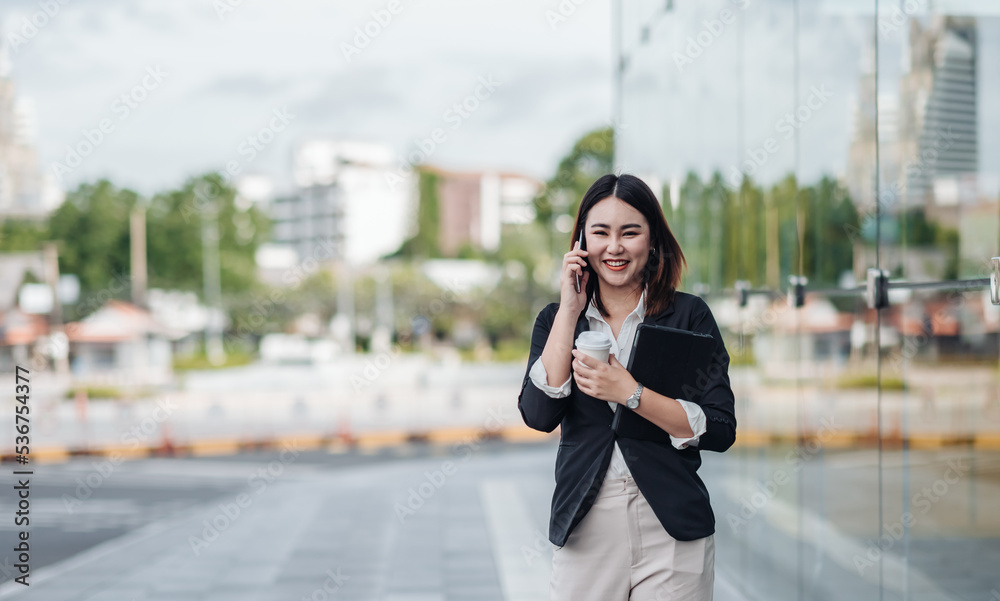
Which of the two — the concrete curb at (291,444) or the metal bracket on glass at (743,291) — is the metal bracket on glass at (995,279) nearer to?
the metal bracket on glass at (743,291)

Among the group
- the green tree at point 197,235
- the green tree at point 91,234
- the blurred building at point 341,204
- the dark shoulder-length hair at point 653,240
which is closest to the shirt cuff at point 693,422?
the dark shoulder-length hair at point 653,240

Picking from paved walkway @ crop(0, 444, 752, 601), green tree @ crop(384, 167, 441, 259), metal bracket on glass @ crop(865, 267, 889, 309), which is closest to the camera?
metal bracket on glass @ crop(865, 267, 889, 309)

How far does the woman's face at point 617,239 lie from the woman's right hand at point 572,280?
0.05 m

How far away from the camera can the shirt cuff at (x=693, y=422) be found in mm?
1978

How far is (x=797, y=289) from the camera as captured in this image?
4754 millimetres

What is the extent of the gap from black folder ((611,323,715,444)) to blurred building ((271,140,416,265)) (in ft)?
288

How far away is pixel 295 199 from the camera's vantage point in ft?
378

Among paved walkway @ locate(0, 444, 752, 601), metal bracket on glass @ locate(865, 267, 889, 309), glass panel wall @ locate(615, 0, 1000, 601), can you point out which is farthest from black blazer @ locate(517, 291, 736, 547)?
paved walkway @ locate(0, 444, 752, 601)

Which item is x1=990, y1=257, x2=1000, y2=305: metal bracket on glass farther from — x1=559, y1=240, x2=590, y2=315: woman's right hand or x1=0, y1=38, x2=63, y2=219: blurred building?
x1=0, y1=38, x2=63, y2=219: blurred building

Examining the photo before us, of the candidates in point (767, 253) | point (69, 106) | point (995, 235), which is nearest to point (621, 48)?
point (767, 253)

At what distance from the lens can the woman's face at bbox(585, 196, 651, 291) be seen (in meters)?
2.08

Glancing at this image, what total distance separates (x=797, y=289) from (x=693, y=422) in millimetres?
3017

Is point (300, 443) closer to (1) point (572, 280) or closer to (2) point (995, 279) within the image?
(2) point (995, 279)

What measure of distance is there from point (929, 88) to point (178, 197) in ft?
175
